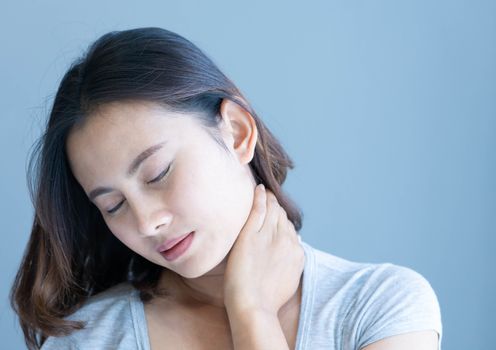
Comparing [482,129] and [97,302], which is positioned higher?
[482,129]

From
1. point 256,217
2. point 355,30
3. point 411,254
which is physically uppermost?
point 355,30

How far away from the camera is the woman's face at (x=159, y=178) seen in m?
1.13

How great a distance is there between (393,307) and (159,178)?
0.39m

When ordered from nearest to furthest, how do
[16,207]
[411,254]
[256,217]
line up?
1. [256,217]
2. [16,207]
3. [411,254]

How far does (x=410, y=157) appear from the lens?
67.7 inches

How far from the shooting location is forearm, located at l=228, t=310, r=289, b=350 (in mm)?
1144

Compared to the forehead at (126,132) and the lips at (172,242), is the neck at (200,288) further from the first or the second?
the forehead at (126,132)

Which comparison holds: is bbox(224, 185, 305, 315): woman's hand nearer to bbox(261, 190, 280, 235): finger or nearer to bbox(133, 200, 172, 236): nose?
bbox(261, 190, 280, 235): finger

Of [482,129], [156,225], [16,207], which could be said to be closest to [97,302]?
[156,225]

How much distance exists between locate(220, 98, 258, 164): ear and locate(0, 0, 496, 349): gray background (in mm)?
440

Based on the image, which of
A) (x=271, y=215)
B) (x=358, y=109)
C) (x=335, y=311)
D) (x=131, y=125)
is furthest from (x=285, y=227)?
(x=358, y=109)

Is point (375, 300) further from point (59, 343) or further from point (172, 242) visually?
point (59, 343)

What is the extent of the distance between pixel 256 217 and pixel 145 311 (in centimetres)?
25

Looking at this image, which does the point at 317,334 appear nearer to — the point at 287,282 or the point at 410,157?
the point at 287,282
